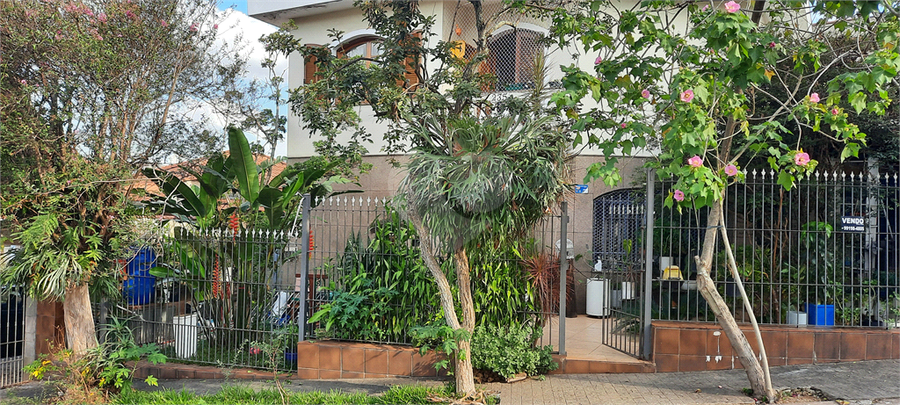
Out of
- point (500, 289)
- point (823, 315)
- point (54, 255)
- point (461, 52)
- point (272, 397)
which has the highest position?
point (461, 52)

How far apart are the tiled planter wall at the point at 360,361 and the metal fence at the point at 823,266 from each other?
2.97 meters

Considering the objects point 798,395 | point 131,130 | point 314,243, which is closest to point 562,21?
point 314,243

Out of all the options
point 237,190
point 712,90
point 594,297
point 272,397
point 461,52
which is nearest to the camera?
point 712,90

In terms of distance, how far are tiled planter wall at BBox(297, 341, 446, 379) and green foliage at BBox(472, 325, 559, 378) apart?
2.14ft

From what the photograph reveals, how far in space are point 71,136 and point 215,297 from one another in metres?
2.70

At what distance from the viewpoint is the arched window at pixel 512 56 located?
12.5 metres

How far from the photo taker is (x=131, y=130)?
744 cm

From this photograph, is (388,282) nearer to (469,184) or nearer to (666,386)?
(469,184)

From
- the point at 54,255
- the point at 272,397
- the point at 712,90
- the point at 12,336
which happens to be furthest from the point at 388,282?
the point at 12,336

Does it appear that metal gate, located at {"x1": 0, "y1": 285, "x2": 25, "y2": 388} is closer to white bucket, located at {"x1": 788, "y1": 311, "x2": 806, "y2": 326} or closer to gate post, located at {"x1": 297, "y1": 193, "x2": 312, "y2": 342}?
gate post, located at {"x1": 297, "y1": 193, "x2": 312, "y2": 342}

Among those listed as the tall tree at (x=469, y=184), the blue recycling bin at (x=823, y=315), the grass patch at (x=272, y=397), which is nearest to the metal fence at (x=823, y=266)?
the blue recycling bin at (x=823, y=315)

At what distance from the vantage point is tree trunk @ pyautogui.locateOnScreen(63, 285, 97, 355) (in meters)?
7.14

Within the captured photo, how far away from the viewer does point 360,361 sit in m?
7.61

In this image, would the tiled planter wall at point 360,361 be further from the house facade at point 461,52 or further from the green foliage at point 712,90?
the house facade at point 461,52
